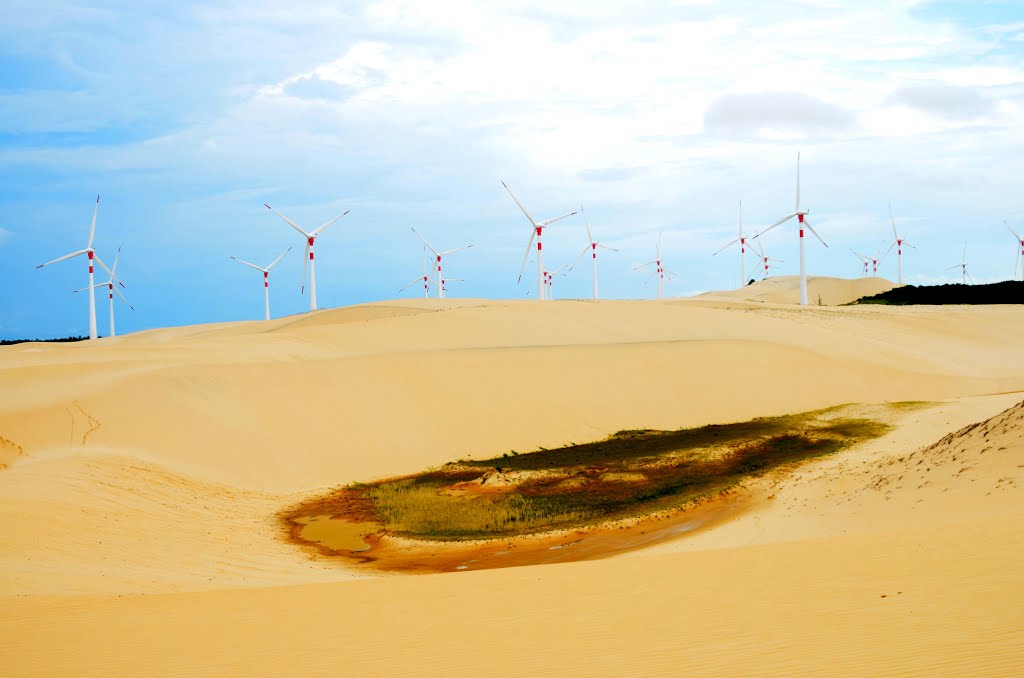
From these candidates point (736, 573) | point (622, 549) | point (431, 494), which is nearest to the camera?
point (736, 573)

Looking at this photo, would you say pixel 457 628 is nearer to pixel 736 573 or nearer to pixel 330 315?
pixel 736 573

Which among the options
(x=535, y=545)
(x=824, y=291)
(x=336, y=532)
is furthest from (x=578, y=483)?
(x=824, y=291)

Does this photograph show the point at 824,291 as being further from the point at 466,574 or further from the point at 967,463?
the point at 466,574

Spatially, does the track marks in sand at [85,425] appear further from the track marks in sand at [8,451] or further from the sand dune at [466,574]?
the track marks in sand at [8,451]

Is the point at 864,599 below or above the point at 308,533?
above

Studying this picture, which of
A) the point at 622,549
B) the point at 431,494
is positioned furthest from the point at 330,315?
the point at 622,549

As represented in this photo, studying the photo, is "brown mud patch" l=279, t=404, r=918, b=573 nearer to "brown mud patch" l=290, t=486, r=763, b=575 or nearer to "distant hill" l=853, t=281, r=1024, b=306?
"brown mud patch" l=290, t=486, r=763, b=575

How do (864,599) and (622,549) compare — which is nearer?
(864,599)
